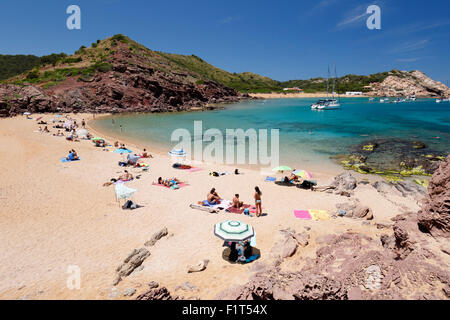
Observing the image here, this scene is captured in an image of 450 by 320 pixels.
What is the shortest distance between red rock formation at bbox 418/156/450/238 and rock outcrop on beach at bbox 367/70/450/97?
8089 inches

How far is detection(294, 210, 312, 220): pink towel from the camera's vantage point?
10589 millimetres

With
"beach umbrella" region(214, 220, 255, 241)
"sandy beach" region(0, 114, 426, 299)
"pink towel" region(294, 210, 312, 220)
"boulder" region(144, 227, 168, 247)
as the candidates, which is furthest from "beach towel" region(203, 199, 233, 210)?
"beach umbrella" region(214, 220, 255, 241)

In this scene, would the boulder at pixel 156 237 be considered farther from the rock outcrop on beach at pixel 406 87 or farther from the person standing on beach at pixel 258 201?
the rock outcrop on beach at pixel 406 87

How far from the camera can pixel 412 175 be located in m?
18.6

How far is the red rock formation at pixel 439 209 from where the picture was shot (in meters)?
5.52

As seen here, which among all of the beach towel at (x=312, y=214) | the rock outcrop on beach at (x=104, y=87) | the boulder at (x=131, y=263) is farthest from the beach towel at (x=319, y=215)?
the rock outcrop on beach at (x=104, y=87)

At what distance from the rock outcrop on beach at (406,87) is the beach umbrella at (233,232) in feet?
681

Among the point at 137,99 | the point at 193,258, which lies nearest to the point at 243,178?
the point at 193,258

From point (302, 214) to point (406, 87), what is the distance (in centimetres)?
21923

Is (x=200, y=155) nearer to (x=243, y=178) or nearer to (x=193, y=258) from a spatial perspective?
(x=243, y=178)

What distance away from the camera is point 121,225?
1009 centimetres

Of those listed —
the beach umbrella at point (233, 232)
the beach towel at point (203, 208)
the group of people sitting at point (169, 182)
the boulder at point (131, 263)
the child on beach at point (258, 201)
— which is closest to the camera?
the boulder at point (131, 263)

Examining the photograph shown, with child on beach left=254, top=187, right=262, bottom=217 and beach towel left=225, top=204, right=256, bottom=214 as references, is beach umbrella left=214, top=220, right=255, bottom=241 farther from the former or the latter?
beach towel left=225, top=204, right=256, bottom=214

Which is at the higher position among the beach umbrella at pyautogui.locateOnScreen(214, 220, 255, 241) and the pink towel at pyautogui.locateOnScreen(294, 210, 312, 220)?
the beach umbrella at pyautogui.locateOnScreen(214, 220, 255, 241)
